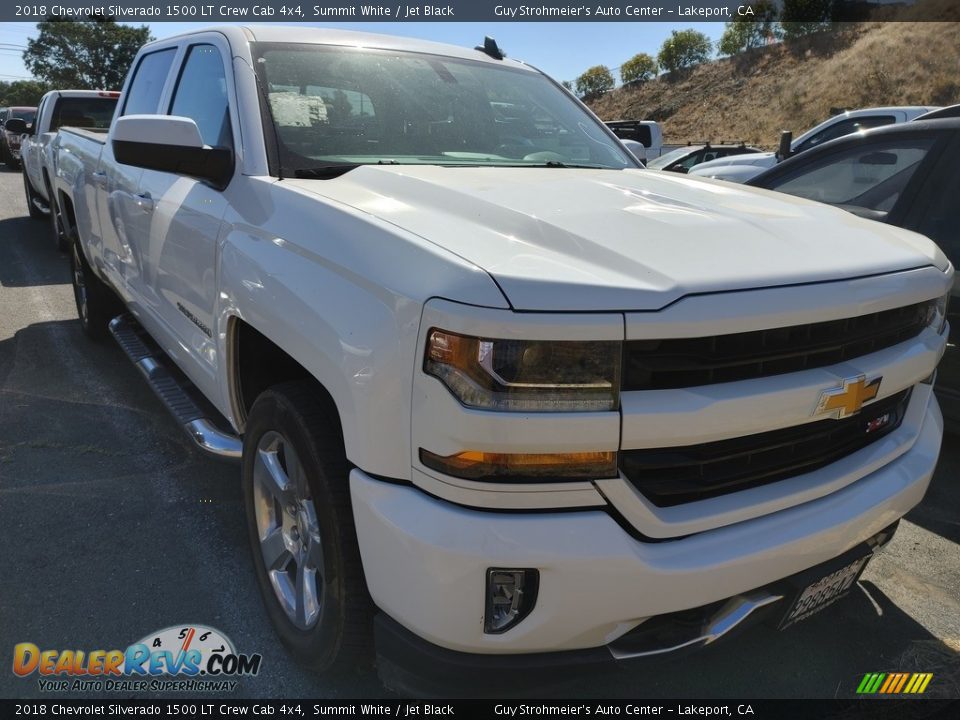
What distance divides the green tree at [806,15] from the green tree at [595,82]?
15.4m

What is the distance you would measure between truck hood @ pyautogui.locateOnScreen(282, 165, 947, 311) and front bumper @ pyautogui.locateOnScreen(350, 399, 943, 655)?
0.48 meters

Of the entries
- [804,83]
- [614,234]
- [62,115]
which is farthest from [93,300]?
[804,83]

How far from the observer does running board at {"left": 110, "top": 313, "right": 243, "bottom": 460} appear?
277cm

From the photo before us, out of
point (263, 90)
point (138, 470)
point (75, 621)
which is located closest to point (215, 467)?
point (138, 470)

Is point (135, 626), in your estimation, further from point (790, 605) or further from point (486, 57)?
point (486, 57)

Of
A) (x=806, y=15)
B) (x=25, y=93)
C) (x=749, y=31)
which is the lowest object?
(x=25, y=93)

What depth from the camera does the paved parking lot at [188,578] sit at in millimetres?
2357

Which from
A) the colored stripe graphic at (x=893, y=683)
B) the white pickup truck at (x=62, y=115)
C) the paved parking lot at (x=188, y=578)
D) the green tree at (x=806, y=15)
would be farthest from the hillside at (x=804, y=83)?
the colored stripe graphic at (x=893, y=683)

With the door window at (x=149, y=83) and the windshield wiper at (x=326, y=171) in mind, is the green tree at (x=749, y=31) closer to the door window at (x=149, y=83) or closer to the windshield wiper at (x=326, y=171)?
the door window at (x=149, y=83)

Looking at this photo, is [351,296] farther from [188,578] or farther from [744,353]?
[188,578]

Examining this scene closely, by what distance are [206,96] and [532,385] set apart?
7.55 ft

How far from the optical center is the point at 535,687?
5.59 feet

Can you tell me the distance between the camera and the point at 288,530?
7.71 ft

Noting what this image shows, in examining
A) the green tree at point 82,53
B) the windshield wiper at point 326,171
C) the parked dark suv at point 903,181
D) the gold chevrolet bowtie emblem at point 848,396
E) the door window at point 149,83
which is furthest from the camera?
the green tree at point 82,53
